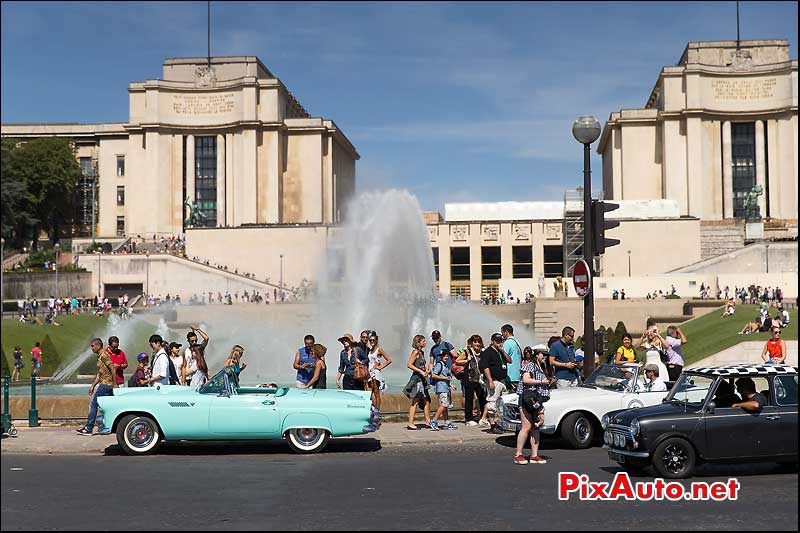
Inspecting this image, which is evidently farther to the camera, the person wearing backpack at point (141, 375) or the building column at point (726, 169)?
the building column at point (726, 169)

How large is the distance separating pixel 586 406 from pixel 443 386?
3.39m

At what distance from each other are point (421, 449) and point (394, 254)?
3279cm

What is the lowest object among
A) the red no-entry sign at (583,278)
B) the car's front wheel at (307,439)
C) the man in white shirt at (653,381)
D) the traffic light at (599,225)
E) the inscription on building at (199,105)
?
the car's front wheel at (307,439)

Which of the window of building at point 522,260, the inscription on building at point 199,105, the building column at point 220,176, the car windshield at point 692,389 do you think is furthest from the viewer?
the building column at point 220,176

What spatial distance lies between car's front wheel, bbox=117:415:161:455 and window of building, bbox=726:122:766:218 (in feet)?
325

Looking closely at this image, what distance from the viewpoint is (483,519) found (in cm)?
1023

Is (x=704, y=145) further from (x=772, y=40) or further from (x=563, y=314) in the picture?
(x=563, y=314)

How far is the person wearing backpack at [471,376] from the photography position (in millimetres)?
18750

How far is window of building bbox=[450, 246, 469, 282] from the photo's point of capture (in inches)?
3784

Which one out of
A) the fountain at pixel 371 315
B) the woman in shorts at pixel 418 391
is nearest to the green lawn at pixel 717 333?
the fountain at pixel 371 315

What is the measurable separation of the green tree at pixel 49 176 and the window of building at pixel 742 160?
72175 mm

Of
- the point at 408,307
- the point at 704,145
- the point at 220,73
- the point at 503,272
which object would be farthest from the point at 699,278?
the point at 220,73

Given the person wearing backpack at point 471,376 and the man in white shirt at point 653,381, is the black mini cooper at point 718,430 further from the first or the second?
the person wearing backpack at point 471,376

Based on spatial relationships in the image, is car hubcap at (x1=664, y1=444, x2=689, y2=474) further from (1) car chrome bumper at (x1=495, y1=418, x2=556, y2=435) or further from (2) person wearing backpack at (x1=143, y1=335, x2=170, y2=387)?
(2) person wearing backpack at (x1=143, y1=335, x2=170, y2=387)
